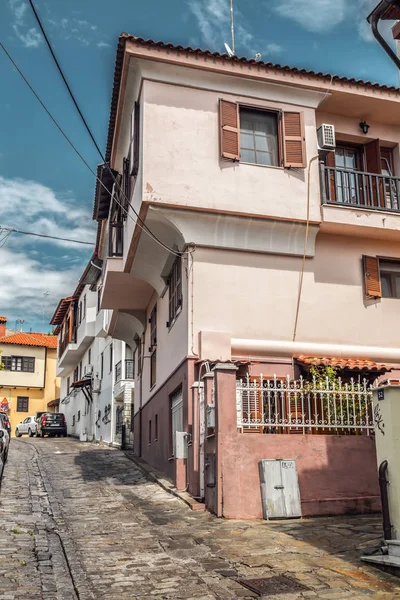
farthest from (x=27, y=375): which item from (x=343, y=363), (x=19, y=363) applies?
(x=343, y=363)

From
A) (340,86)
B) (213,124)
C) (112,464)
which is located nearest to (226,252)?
(213,124)

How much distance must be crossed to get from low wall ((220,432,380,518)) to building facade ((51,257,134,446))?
603 inches

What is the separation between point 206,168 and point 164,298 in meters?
4.29

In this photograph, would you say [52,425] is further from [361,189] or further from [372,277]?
[361,189]

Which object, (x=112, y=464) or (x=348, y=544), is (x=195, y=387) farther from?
(x=112, y=464)

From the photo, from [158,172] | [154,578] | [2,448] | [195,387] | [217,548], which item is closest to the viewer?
[154,578]

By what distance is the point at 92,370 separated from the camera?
123 ft

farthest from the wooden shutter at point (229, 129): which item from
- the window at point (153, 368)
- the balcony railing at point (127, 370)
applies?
the balcony railing at point (127, 370)

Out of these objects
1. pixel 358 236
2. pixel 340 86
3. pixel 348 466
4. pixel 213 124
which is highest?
pixel 340 86

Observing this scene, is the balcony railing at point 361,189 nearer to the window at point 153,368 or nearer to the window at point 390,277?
the window at point 390,277

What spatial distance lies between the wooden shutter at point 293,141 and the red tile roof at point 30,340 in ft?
145

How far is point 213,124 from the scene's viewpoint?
14.6 meters

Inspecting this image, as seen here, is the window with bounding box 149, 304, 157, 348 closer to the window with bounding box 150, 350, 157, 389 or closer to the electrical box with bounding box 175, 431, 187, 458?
the window with bounding box 150, 350, 157, 389

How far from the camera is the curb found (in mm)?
11609
